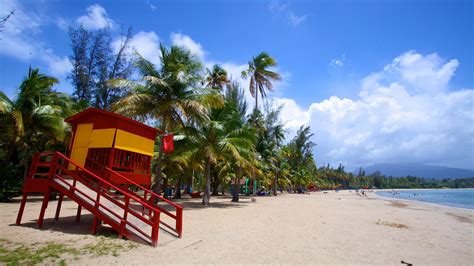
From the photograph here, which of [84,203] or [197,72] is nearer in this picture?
[84,203]

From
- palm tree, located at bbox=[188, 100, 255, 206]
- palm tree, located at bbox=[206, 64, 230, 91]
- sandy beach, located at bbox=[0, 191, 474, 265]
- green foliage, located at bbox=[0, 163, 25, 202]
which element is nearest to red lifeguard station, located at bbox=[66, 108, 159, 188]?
sandy beach, located at bbox=[0, 191, 474, 265]

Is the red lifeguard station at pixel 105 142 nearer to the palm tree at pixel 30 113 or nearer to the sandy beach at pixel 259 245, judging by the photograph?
the sandy beach at pixel 259 245

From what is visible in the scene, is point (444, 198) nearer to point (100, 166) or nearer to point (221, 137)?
point (221, 137)

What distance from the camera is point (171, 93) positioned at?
16.0m

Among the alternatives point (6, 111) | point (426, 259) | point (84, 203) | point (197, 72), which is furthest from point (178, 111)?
point (426, 259)

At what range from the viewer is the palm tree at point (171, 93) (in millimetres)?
15257

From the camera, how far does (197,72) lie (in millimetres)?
17047

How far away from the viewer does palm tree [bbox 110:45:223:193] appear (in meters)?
15.3

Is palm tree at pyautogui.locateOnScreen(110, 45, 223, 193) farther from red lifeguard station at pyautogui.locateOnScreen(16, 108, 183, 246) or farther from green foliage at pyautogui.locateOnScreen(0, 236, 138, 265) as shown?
green foliage at pyautogui.locateOnScreen(0, 236, 138, 265)

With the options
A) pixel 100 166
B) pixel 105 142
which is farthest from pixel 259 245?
pixel 100 166

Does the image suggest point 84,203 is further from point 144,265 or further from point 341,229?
point 341,229

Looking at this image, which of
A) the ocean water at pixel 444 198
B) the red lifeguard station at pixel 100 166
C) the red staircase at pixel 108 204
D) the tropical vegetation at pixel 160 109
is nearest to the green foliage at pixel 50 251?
the red staircase at pixel 108 204

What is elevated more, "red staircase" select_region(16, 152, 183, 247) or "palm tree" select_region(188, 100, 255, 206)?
"palm tree" select_region(188, 100, 255, 206)

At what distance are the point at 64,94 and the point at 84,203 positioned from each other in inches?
716
